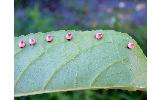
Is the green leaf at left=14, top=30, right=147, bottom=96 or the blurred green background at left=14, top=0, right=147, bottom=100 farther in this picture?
the blurred green background at left=14, top=0, right=147, bottom=100

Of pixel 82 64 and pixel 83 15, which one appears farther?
pixel 83 15

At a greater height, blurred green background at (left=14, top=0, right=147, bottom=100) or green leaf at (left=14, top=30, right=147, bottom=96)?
blurred green background at (left=14, top=0, right=147, bottom=100)

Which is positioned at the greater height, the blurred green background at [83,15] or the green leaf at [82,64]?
the blurred green background at [83,15]
